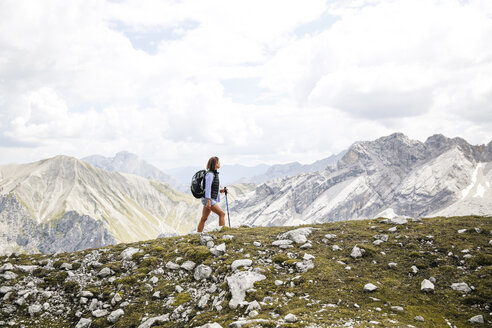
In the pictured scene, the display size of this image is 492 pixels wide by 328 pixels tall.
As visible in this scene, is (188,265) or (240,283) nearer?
(240,283)

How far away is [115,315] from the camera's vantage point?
11578 mm

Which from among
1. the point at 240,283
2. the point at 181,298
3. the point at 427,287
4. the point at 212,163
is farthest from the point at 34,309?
the point at 427,287

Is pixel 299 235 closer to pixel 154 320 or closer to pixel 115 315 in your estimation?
pixel 154 320

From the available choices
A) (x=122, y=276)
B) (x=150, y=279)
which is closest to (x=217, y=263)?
(x=150, y=279)

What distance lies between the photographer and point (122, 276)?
14312 mm

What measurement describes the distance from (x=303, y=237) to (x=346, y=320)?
23.7 feet

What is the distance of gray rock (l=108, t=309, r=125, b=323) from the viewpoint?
37.7 ft

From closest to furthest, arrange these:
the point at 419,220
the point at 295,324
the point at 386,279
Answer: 1. the point at 295,324
2. the point at 386,279
3. the point at 419,220

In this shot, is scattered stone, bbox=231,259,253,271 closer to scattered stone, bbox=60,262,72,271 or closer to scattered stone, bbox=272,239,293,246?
scattered stone, bbox=272,239,293,246

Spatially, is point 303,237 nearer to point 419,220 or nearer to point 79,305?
point 419,220

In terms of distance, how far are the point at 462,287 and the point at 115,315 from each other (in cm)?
1306

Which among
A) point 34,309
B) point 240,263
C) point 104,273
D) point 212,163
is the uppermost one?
point 212,163

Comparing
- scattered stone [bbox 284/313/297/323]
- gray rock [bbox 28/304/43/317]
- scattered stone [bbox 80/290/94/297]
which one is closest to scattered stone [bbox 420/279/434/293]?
scattered stone [bbox 284/313/297/323]

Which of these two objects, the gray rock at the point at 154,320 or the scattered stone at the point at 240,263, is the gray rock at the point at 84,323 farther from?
the scattered stone at the point at 240,263
